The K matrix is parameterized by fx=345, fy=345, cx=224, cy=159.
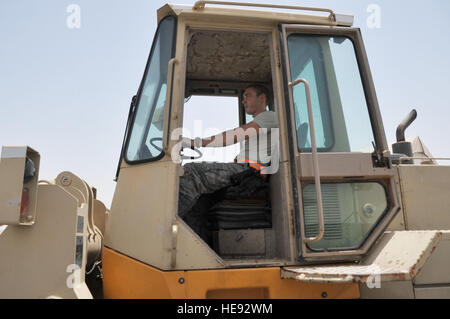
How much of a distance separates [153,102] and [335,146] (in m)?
1.40

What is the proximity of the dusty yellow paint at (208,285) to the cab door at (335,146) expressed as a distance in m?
0.21

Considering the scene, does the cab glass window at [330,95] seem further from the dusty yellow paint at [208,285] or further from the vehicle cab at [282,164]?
the dusty yellow paint at [208,285]

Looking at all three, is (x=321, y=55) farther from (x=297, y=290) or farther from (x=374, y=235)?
(x=297, y=290)

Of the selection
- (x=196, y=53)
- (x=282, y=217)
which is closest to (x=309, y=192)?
(x=282, y=217)

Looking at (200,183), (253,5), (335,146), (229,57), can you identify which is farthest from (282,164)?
(229,57)

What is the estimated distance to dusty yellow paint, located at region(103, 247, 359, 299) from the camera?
212 centimetres

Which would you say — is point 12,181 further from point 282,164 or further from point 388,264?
point 388,264

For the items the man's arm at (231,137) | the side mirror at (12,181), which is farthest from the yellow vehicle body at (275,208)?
the man's arm at (231,137)

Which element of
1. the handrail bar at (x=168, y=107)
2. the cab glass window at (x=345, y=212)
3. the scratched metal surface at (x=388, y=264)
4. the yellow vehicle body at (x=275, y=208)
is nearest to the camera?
the scratched metal surface at (x=388, y=264)

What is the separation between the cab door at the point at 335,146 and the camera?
2338mm

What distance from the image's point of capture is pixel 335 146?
251 cm

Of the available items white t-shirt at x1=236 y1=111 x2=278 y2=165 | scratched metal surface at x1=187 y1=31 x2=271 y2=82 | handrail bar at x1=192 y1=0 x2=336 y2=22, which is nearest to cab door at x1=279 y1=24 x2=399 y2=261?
handrail bar at x1=192 y1=0 x2=336 y2=22

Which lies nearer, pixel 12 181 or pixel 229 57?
pixel 12 181

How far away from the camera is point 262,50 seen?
3.35 metres
